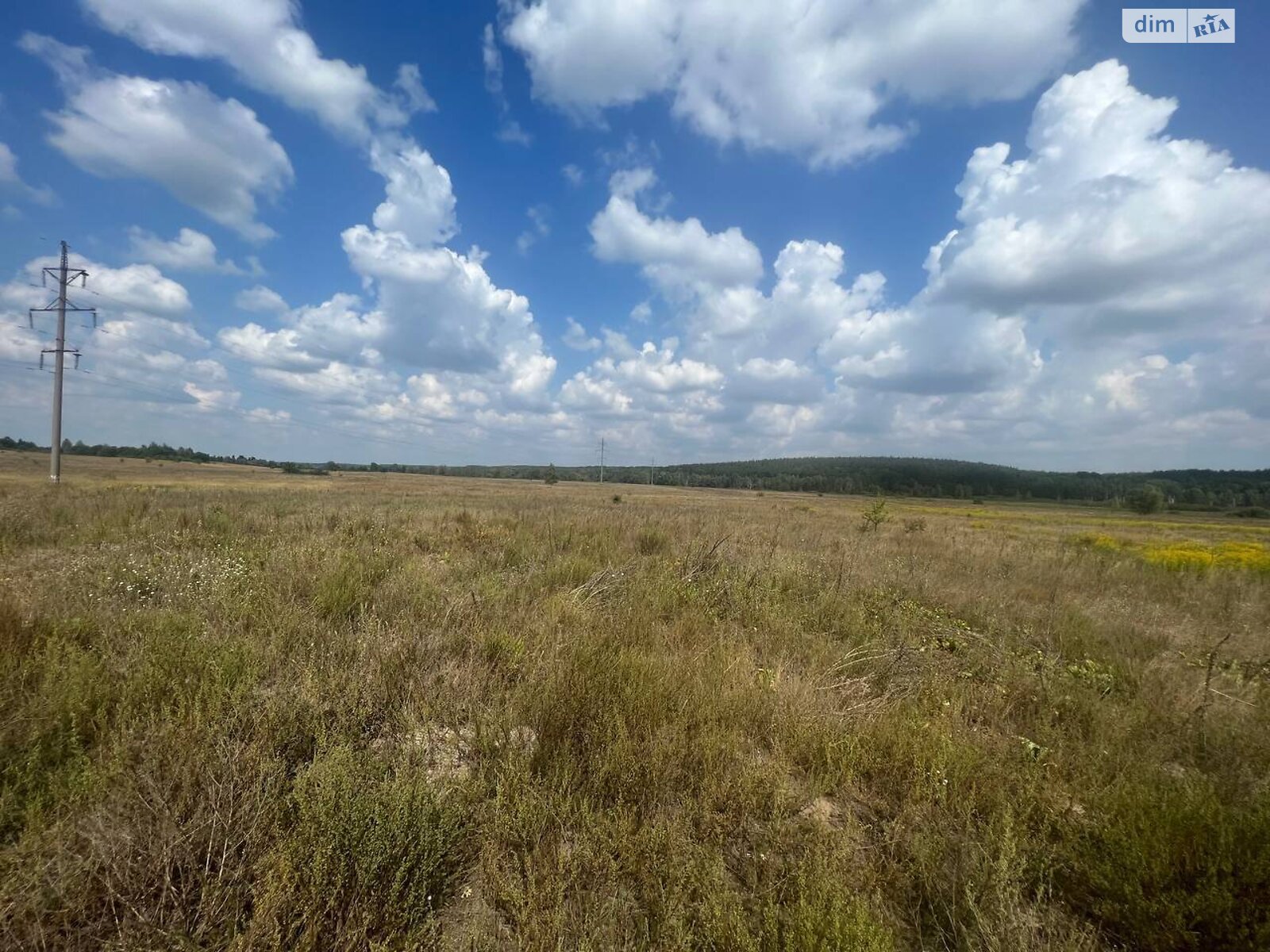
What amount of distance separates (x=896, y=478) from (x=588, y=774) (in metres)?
165

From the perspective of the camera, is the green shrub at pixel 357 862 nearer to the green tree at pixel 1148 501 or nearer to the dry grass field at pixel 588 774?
the dry grass field at pixel 588 774

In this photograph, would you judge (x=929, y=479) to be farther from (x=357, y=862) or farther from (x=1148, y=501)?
(x=357, y=862)

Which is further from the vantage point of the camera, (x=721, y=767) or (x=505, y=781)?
(x=721, y=767)

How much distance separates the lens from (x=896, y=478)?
14738 cm

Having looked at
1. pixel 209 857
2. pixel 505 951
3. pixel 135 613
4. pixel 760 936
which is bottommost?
pixel 505 951

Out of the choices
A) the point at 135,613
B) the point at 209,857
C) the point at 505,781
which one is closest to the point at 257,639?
the point at 135,613

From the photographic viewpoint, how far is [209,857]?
6.76ft

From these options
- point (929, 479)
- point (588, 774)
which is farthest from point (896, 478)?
point (588, 774)

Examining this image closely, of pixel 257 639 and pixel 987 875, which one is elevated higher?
pixel 257 639

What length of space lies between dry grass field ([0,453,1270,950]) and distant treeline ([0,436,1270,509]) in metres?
88.2

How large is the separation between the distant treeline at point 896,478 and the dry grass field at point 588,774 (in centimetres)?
8820

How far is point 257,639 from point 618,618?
321cm

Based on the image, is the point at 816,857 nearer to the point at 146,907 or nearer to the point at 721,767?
the point at 721,767

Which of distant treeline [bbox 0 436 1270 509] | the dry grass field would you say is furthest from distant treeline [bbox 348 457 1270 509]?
the dry grass field
